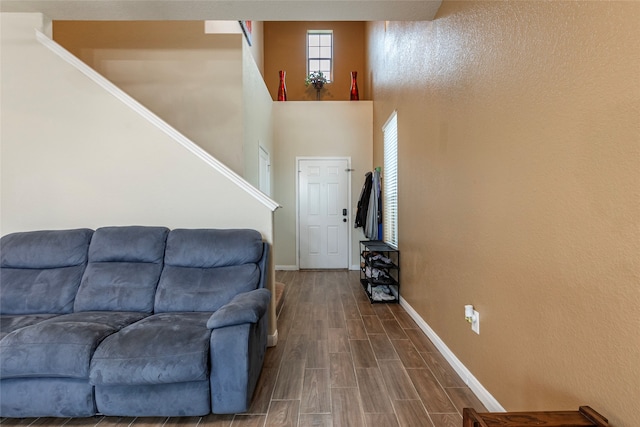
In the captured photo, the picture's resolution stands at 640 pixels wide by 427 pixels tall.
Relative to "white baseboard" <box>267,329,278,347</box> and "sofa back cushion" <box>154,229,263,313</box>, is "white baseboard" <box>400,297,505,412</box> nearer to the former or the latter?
"white baseboard" <box>267,329,278,347</box>

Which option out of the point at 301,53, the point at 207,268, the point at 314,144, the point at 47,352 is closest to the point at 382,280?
the point at 207,268

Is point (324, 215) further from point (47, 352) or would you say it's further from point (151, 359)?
point (47, 352)

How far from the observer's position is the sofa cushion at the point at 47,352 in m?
1.55

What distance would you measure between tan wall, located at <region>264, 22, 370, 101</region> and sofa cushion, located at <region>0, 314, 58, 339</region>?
19.4 ft

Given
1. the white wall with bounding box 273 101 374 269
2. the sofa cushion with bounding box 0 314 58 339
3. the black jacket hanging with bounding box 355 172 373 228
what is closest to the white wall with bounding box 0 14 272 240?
the sofa cushion with bounding box 0 314 58 339

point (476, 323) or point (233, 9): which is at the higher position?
point (233, 9)

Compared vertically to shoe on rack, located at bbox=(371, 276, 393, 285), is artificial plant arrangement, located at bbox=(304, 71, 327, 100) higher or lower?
higher

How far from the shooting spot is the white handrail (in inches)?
95.9

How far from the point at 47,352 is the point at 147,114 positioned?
5.63 ft

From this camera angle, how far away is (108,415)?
1.65 metres

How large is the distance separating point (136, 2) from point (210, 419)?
2.76 m

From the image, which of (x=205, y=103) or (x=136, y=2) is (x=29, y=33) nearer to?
(x=136, y=2)

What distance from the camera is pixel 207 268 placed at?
2168 mm

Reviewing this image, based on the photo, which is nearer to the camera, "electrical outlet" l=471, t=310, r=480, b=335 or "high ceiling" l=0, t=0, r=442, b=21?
"electrical outlet" l=471, t=310, r=480, b=335
